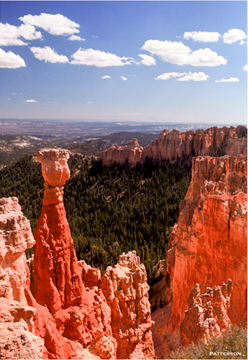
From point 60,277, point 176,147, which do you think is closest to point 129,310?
point 60,277

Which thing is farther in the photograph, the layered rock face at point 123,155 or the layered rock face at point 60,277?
the layered rock face at point 123,155

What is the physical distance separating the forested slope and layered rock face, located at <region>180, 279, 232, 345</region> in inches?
730

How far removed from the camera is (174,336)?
1611 centimetres

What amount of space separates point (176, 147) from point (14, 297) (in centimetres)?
6680

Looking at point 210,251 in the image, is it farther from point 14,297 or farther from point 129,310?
point 14,297

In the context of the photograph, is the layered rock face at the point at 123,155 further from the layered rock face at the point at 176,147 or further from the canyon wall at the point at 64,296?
the canyon wall at the point at 64,296

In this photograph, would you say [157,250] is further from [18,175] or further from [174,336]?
[18,175]

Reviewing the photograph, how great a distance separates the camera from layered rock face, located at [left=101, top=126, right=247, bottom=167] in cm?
6506

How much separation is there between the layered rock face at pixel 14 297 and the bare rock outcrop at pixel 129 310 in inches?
218

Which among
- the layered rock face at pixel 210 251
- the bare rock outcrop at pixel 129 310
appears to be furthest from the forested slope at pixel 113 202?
the bare rock outcrop at pixel 129 310

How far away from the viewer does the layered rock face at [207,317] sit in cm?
1015

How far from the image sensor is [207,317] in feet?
35.1

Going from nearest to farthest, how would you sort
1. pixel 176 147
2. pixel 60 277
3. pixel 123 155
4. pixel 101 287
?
pixel 60 277
pixel 101 287
pixel 176 147
pixel 123 155

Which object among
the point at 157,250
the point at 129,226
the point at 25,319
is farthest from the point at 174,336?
the point at 129,226
